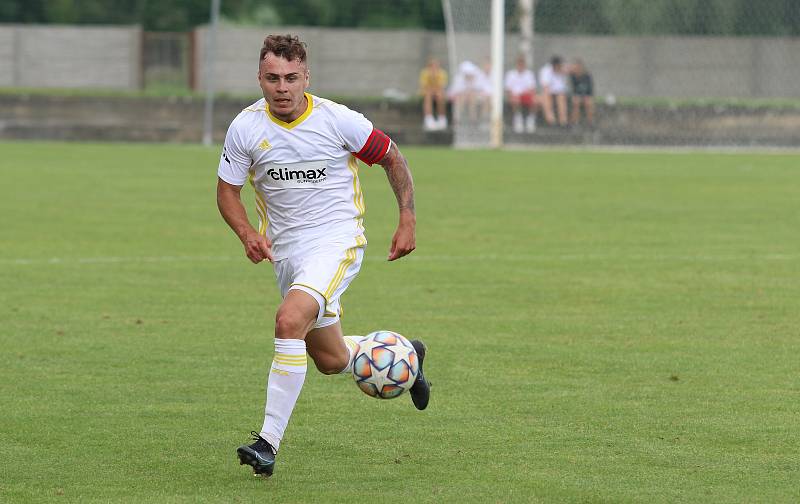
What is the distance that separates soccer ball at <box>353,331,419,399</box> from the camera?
7.12 metres

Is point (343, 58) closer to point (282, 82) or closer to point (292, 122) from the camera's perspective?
point (292, 122)

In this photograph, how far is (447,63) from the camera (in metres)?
42.3

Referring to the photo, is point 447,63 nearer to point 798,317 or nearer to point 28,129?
point 28,129

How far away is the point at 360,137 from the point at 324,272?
64cm

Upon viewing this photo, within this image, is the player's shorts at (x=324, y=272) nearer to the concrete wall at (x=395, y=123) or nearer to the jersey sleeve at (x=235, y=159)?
the jersey sleeve at (x=235, y=159)

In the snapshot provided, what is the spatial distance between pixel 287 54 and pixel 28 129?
3007 centimetres

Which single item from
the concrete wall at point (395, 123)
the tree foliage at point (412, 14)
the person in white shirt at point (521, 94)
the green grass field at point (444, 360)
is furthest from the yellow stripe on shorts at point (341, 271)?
the tree foliage at point (412, 14)

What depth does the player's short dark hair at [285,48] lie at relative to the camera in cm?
664

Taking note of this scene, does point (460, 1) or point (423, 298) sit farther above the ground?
point (460, 1)

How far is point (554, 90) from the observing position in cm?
3516

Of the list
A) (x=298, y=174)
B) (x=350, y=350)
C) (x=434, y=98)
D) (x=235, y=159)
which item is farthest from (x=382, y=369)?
(x=434, y=98)

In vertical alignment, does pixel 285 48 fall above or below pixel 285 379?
above

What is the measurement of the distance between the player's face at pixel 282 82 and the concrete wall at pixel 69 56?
37.0 m

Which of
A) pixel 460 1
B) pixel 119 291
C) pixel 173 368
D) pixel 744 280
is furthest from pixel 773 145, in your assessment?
pixel 173 368
